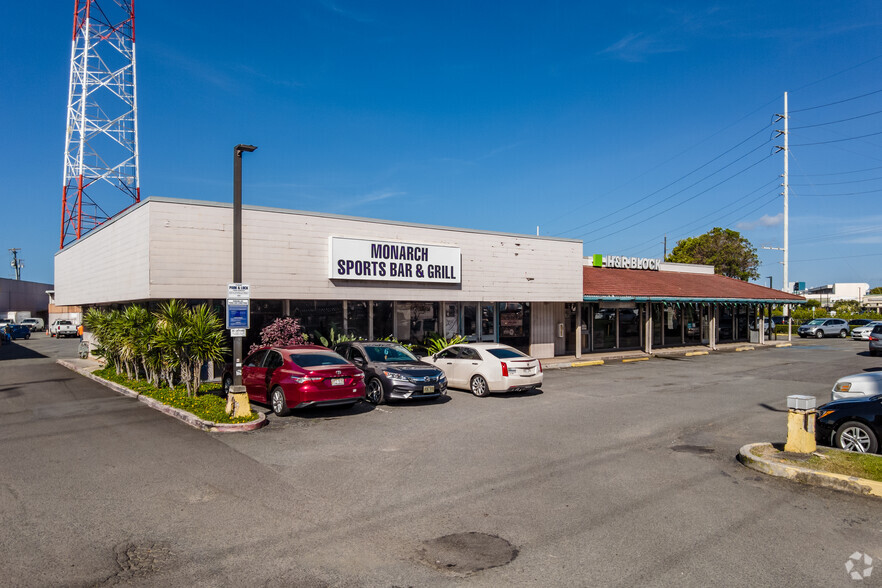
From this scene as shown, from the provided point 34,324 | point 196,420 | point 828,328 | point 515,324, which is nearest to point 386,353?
point 196,420

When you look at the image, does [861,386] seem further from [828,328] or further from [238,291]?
[828,328]

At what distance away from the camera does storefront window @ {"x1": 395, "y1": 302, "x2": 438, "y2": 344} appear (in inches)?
862

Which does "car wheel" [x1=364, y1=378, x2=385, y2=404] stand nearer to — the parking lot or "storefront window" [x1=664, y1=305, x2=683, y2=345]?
the parking lot

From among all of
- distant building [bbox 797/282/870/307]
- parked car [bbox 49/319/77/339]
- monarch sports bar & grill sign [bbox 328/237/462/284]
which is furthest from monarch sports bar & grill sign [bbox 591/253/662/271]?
distant building [bbox 797/282/870/307]

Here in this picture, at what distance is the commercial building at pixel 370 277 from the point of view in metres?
16.6

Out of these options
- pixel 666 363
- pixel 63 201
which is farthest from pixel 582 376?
pixel 63 201

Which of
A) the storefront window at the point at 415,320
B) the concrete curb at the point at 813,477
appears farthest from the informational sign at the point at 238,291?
the concrete curb at the point at 813,477

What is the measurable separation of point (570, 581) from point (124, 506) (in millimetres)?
5138

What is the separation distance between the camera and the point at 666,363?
85.3 ft

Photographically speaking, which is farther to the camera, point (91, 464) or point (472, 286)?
point (472, 286)

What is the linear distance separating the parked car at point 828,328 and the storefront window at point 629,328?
85.5 feet

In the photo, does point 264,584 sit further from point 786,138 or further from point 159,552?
point 786,138

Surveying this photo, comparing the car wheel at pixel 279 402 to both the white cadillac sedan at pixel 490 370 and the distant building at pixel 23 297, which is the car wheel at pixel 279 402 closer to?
the white cadillac sedan at pixel 490 370

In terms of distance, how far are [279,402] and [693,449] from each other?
27.2 feet
